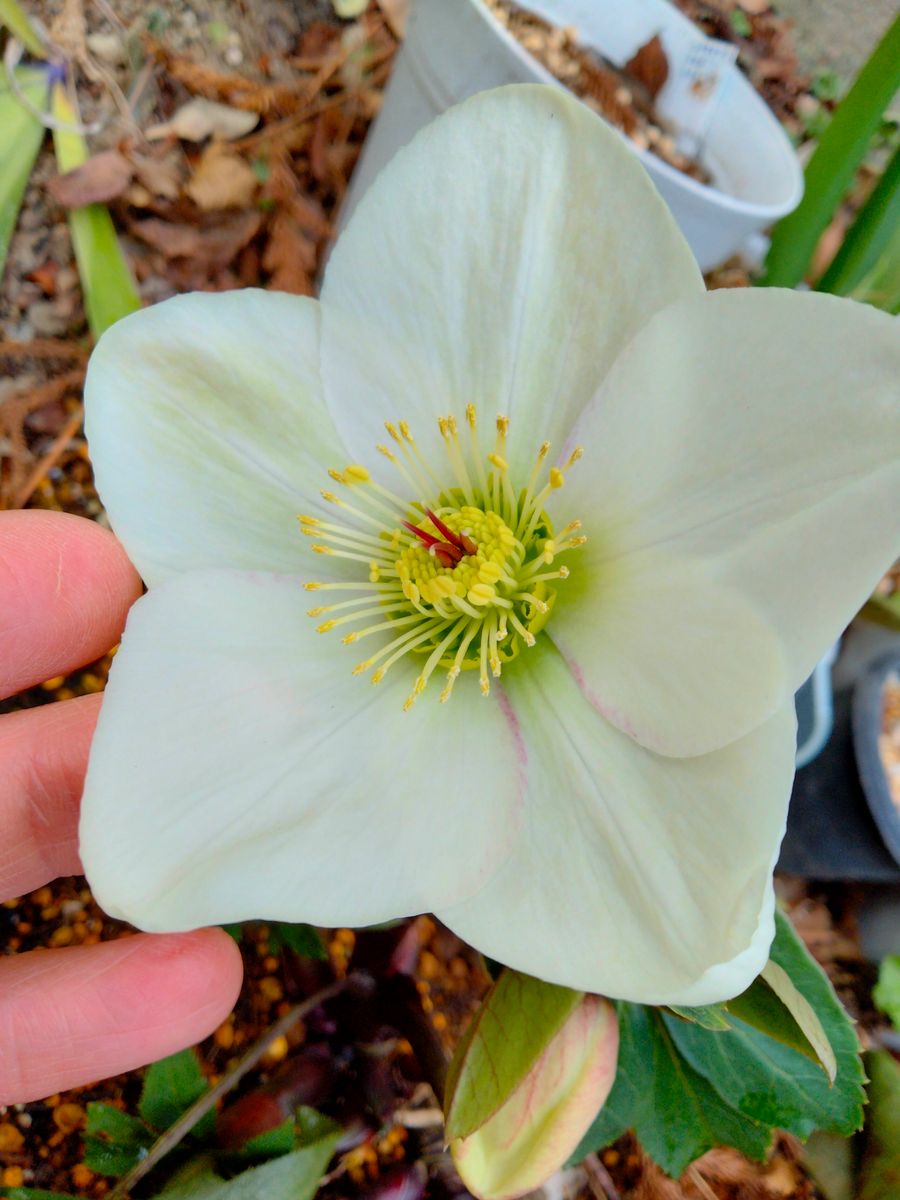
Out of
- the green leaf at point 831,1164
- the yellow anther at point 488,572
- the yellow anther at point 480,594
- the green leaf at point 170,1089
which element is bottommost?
the green leaf at point 831,1164

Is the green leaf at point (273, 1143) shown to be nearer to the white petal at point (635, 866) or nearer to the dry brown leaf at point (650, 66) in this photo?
the white petal at point (635, 866)

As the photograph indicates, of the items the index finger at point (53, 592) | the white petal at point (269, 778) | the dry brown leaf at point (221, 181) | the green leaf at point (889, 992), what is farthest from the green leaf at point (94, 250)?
the green leaf at point (889, 992)

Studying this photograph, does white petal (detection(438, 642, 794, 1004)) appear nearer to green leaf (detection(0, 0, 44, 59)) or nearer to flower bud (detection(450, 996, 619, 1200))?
flower bud (detection(450, 996, 619, 1200))

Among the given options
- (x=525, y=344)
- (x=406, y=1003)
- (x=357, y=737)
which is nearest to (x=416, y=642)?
(x=357, y=737)

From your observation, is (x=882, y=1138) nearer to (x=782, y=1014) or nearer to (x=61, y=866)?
(x=782, y=1014)

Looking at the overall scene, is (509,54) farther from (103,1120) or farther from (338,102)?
(103,1120)
